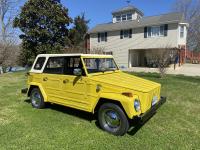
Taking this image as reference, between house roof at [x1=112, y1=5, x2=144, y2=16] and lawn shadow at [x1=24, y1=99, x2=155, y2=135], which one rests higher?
→ house roof at [x1=112, y1=5, x2=144, y2=16]

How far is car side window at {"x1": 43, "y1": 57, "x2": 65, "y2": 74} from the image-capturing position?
6011 millimetres

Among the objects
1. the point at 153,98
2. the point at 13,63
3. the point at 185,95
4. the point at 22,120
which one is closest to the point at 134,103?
the point at 153,98

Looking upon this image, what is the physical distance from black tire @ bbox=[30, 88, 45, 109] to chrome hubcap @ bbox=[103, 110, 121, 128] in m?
2.56

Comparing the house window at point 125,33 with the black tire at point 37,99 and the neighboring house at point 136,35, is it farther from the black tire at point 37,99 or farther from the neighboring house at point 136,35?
the black tire at point 37,99

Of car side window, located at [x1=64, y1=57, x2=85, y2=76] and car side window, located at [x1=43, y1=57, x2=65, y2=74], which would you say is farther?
car side window, located at [x1=43, y1=57, x2=65, y2=74]

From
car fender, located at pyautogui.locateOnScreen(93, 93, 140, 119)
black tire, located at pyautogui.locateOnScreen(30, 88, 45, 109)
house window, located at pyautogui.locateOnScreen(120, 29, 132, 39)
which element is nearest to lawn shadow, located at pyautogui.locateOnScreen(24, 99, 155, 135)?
car fender, located at pyautogui.locateOnScreen(93, 93, 140, 119)

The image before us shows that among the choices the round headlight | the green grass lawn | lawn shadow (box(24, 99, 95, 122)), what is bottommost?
the green grass lawn

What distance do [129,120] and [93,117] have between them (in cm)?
157

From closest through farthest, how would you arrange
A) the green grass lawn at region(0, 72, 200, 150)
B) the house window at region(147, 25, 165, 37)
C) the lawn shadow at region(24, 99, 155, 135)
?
the green grass lawn at region(0, 72, 200, 150)
the lawn shadow at region(24, 99, 155, 135)
the house window at region(147, 25, 165, 37)

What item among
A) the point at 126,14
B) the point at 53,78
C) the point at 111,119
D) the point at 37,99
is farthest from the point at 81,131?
the point at 126,14

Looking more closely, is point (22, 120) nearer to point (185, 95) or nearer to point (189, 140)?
point (189, 140)

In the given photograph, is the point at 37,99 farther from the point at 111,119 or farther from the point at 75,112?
the point at 111,119

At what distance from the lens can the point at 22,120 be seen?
5.63 m

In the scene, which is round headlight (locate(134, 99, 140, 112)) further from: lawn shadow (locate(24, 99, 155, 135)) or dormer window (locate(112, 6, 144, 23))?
dormer window (locate(112, 6, 144, 23))
